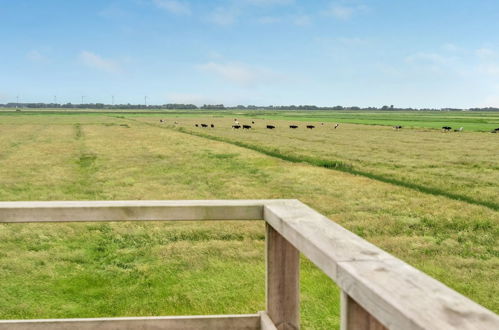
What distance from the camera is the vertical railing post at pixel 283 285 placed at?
337 cm

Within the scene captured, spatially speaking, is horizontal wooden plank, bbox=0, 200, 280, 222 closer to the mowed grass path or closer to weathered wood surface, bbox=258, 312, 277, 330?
weathered wood surface, bbox=258, 312, 277, 330

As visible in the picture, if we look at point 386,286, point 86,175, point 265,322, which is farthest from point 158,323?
point 86,175

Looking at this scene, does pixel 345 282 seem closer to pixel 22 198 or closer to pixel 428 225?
pixel 428 225

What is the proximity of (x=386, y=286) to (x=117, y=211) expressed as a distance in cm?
217

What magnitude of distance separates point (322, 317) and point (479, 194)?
1287cm

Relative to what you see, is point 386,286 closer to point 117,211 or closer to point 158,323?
point 117,211

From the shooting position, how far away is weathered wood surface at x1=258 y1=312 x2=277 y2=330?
10.9 ft

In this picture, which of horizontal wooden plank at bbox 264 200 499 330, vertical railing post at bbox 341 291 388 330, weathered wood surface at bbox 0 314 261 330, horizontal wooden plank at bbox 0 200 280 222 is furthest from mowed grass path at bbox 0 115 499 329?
vertical railing post at bbox 341 291 388 330

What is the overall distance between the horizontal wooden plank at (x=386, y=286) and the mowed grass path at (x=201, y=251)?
413cm

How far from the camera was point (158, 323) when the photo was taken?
3.69m

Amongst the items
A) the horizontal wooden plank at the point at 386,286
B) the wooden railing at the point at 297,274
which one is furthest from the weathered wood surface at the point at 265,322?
the horizontal wooden plank at the point at 386,286

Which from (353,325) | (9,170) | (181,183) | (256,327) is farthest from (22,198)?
(353,325)

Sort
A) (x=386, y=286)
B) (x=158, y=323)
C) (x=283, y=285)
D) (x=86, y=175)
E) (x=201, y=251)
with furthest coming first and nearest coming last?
(x=86, y=175) → (x=201, y=251) → (x=158, y=323) → (x=283, y=285) → (x=386, y=286)

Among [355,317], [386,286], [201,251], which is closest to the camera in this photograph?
[386,286]
